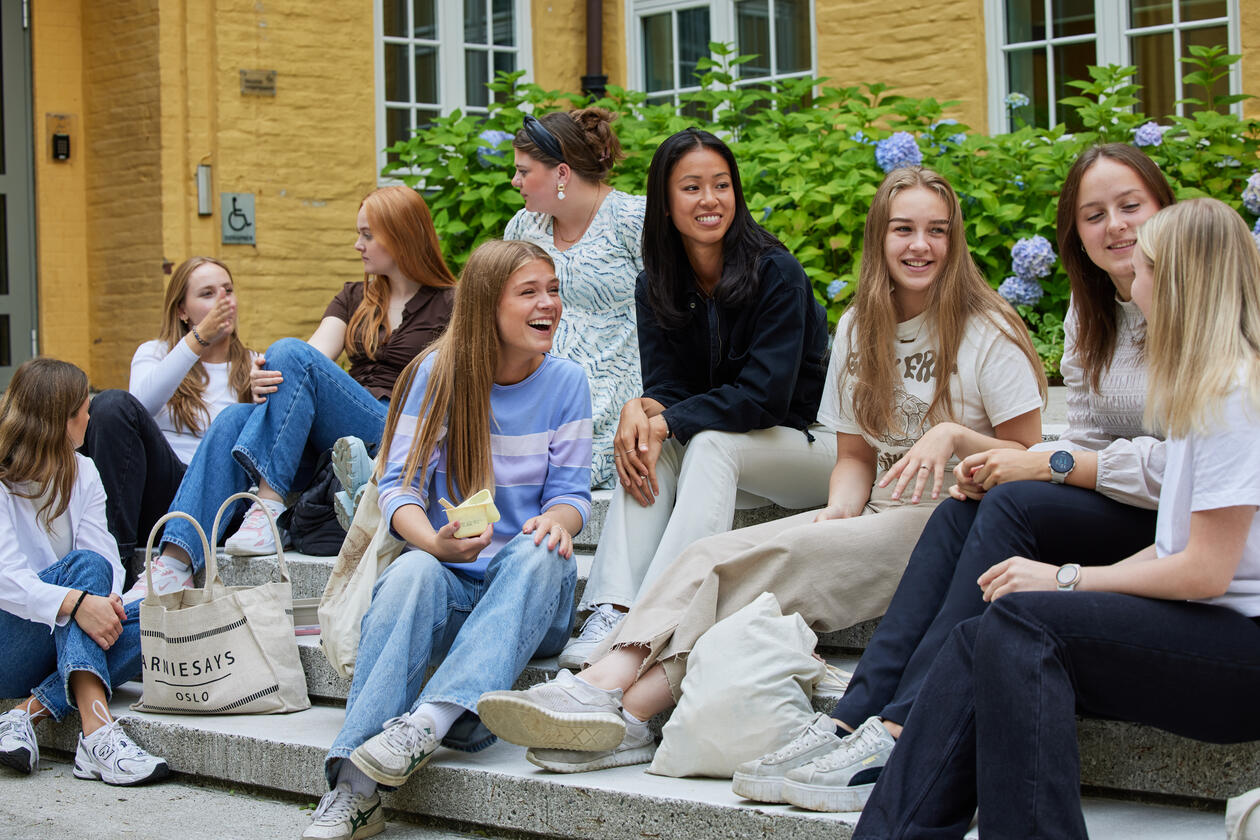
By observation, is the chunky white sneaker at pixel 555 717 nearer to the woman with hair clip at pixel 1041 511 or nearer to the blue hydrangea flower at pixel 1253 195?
the woman with hair clip at pixel 1041 511

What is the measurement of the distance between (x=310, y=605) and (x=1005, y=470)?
7.32ft

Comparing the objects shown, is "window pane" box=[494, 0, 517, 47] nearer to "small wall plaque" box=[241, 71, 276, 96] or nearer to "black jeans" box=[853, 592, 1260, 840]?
"small wall plaque" box=[241, 71, 276, 96]

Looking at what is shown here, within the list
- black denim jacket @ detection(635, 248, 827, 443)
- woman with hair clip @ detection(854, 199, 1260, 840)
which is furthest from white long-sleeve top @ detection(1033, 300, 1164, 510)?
black denim jacket @ detection(635, 248, 827, 443)

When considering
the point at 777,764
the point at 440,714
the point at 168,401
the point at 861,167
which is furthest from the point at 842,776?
the point at 861,167

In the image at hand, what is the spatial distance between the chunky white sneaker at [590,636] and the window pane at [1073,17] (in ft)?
19.3

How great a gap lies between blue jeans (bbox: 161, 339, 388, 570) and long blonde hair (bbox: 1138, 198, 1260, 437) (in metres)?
2.81

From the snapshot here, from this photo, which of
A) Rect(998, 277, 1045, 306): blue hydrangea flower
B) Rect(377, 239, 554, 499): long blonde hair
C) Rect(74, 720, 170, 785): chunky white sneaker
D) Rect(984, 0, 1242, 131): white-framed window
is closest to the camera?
Rect(377, 239, 554, 499): long blonde hair

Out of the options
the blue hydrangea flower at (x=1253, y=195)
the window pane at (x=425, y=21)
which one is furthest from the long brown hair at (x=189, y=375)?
the window pane at (x=425, y=21)

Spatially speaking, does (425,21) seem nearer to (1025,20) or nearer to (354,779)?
(1025,20)

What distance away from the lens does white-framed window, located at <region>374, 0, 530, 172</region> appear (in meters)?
9.16

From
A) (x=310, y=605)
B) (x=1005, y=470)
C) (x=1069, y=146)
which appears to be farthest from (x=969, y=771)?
(x=1069, y=146)

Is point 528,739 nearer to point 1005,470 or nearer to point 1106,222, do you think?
point 1005,470

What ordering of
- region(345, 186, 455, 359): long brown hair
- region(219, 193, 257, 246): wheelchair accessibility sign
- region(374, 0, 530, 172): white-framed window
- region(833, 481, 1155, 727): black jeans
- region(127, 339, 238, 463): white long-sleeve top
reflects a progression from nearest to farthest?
region(833, 481, 1155, 727): black jeans, region(127, 339, 238, 463): white long-sleeve top, region(345, 186, 455, 359): long brown hair, region(219, 193, 257, 246): wheelchair accessibility sign, region(374, 0, 530, 172): white-framed window

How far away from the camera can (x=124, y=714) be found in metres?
3.97
